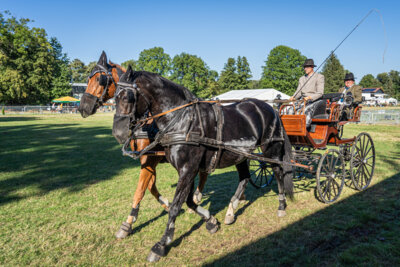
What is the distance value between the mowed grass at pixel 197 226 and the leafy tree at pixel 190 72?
5788 cm

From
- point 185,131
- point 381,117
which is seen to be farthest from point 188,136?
point 381,117

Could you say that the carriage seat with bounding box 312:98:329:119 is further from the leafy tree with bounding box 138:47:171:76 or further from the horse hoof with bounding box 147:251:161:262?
the leafy tree with bounding box 138:47:171:76

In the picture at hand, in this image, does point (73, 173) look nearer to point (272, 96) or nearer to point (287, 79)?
point (272, 96)

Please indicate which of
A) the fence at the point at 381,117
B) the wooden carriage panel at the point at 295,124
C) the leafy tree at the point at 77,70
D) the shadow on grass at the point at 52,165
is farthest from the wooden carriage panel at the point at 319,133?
the leafy tree at the point at 77,70

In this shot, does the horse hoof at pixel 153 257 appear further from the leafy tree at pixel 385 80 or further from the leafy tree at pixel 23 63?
the leafy tree at pixel 385 80

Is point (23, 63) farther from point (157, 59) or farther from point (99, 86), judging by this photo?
point (99, 86)

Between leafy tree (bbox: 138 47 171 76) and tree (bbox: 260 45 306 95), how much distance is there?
2397cm

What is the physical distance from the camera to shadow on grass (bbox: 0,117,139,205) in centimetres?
748

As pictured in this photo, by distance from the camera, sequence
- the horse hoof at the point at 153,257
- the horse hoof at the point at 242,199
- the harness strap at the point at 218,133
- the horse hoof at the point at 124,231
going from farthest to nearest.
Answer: the horse hoof at the point at 242,199 → the horse hoof at the point at 124,231 → the harness strap at the point at 218,133 → the horse hoof at the point at 153,257

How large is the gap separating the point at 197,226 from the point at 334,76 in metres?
74.4

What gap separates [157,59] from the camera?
63.2 metres

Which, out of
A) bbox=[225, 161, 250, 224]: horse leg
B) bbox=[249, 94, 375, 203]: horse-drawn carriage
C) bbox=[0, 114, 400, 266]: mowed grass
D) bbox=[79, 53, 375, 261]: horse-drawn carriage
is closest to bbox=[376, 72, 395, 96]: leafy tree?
bbox=[249, 94, 375, 203]: horse-drawn carriage

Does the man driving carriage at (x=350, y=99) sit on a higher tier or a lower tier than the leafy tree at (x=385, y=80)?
lower

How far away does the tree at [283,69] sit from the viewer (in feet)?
207
